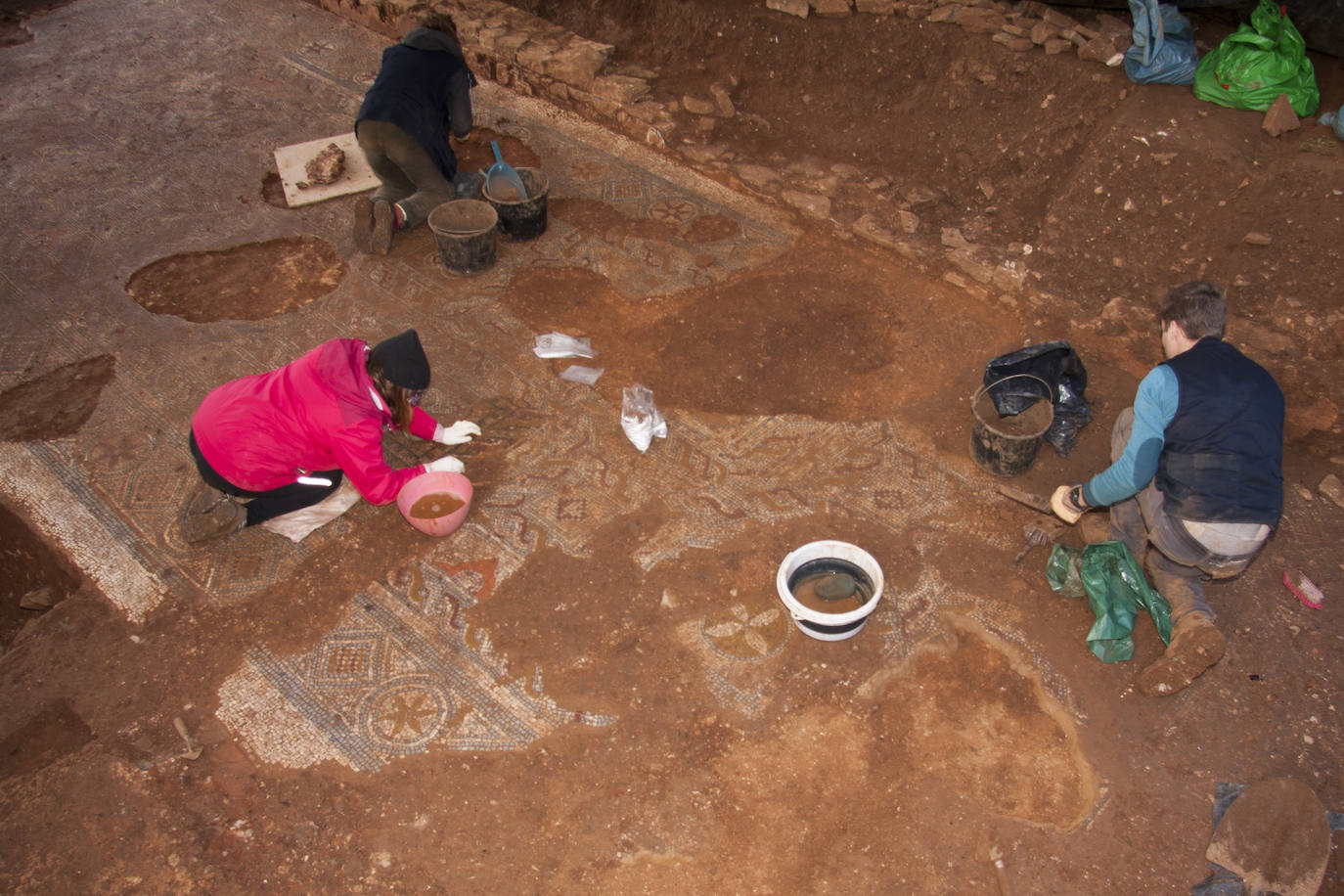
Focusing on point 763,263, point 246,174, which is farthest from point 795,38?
point 246,174

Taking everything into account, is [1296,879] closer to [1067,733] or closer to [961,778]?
[1067,733]

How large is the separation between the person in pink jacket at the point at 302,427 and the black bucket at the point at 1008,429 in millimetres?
3013

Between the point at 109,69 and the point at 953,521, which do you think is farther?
the point at 109,69

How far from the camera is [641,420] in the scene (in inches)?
178

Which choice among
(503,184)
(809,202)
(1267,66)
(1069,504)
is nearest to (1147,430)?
(1069,504)

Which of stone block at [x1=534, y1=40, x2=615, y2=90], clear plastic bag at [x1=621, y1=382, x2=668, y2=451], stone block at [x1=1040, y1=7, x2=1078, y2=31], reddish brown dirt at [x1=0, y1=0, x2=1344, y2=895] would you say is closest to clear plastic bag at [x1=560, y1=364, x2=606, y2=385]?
reddish brown dirt at [x1=0, y1=0, x2=1344, y2=895]

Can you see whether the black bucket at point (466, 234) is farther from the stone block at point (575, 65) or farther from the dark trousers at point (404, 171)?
the stone block at point (575, 65)

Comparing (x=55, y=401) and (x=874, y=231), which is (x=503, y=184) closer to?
(x=874, y=231)

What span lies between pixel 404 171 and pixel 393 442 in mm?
2652

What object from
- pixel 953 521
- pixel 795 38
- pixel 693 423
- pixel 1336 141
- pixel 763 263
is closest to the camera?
pixel 953 521

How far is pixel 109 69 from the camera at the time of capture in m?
8.07

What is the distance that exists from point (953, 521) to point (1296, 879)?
6.42 ft

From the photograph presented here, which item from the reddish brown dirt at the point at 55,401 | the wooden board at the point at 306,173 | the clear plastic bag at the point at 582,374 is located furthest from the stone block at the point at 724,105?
the reddish brown dirt at the point at 55,401

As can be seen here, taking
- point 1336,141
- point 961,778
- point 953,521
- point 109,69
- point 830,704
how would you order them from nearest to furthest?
point 961,778 → point 830,704 → point 953,521 → point 1336,141 → point 109,69
